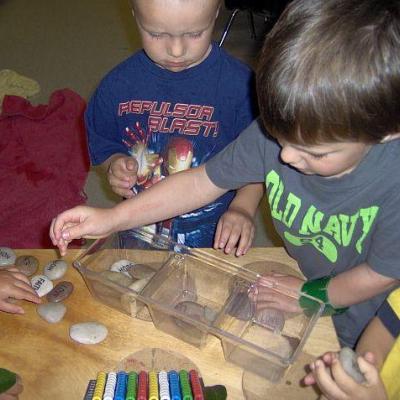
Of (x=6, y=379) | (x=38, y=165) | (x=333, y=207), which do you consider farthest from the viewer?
(x=38, y=165)

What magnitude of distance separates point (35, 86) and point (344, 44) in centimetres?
190

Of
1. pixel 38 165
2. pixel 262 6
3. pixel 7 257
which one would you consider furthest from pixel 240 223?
→ pixel 262 6

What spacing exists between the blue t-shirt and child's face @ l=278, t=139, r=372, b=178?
0.34 m

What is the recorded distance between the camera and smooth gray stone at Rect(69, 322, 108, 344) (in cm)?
64

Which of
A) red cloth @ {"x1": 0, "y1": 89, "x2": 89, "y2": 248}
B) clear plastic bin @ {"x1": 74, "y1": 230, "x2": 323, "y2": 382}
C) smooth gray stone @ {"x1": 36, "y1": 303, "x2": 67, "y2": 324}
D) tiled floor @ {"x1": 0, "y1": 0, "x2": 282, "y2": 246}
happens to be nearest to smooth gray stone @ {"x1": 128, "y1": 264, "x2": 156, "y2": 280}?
clear plastic bin @ {"x1": 74, "y1": 230, "x2": 323, "y2": 382}

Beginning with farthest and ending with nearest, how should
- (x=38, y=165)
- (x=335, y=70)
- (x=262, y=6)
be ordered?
(x=262, y=6)
(x=38, y=165)
(x=335, y=70)

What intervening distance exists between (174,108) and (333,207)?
1.18 ft

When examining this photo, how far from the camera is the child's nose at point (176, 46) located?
2.54 feet

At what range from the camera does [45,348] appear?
2.11 feet


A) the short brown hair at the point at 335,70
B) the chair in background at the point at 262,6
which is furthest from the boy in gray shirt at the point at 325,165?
the chair in background at the point at 262,6

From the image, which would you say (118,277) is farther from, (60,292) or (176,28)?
(176,28)

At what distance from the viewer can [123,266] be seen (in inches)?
27.8

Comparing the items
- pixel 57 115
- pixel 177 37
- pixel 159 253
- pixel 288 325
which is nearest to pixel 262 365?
pixel 288 325

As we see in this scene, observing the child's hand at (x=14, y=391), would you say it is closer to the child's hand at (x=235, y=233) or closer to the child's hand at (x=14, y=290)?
the child's hand at (x=14, y=290)
